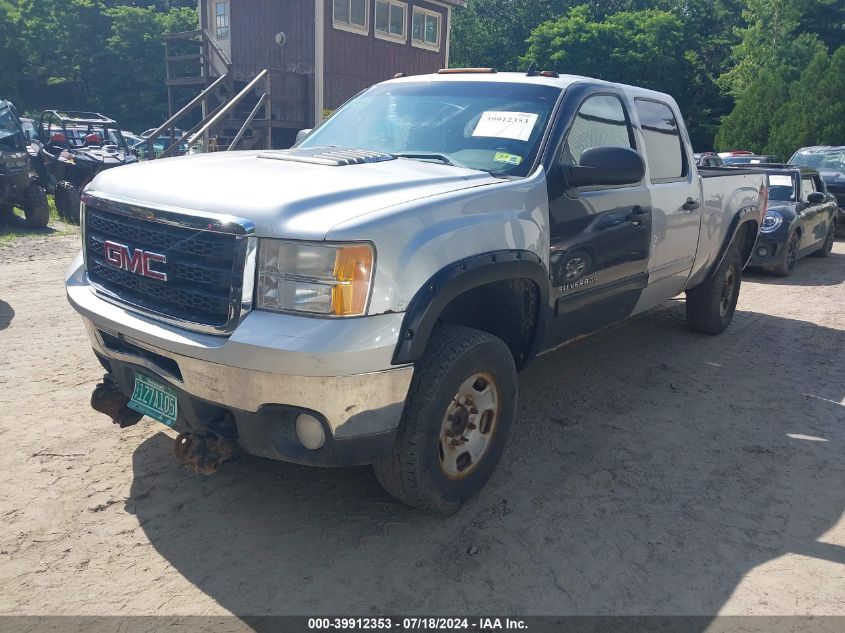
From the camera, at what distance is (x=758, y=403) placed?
197 inches

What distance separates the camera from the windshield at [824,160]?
48.7ft

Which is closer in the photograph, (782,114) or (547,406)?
(547,406)

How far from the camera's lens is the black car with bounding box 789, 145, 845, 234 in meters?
14.0

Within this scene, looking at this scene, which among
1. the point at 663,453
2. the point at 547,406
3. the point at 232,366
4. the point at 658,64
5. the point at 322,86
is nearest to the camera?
the point at 232,366

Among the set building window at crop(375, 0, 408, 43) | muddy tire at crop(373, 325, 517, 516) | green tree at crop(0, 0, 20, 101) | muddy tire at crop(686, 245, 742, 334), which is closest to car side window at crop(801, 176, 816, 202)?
muddy tire at crop(686, 245, 742, 334)

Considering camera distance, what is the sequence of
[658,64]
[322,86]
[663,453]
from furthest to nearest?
[658,64] → [322,86] → [663,453]

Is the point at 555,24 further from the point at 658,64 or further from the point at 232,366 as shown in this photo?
the point at 232,366

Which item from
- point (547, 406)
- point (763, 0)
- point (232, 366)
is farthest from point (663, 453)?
point (763, 0)

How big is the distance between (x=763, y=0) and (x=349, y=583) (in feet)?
120

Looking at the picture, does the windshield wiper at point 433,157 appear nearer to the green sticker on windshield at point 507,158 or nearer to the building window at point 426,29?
the green sticker on windshield at point 507,158

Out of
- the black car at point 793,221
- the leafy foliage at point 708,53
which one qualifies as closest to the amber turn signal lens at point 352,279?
the black car at point 793,221

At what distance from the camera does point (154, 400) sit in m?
3.16

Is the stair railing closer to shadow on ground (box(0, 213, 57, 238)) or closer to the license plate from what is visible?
shadow on ground (box(0, 213, 57, 238))

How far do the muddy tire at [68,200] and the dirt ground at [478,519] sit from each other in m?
8.26
